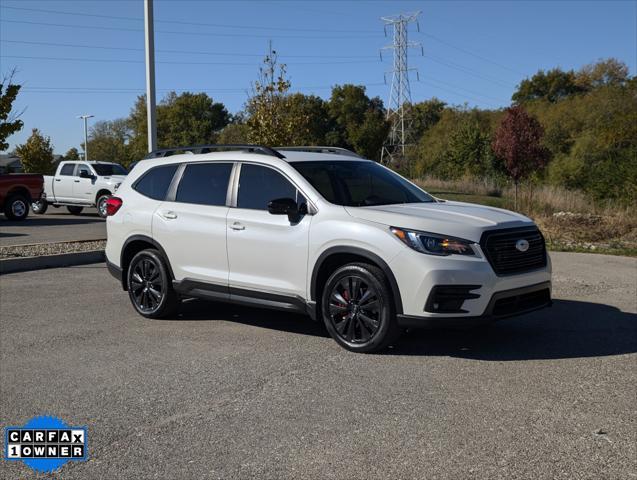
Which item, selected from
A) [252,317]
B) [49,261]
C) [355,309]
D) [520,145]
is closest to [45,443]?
[355,309]

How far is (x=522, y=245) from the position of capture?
612 cm

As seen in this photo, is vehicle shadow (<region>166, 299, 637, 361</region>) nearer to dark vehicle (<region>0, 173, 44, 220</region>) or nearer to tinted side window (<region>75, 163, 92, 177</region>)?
dark vehicle (<region>0, 173, 44, 220</region>)

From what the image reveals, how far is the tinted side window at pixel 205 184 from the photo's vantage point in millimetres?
7262

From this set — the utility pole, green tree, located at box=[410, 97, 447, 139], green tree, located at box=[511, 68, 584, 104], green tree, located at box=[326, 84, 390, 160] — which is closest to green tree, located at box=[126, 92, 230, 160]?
green tree, located at box=[326, 84, 390, 160]

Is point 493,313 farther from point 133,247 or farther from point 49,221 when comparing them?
point 49,221

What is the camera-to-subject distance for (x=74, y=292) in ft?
31.0

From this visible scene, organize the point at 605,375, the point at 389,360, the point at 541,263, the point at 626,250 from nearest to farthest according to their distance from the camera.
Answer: the point at 605,375 → the point at 389,360 → the point at 541,263 → the point at 626,250

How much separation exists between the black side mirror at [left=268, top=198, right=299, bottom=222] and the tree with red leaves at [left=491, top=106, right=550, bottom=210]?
1197 inches

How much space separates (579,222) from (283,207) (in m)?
11.5

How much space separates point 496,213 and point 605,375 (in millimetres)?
1800

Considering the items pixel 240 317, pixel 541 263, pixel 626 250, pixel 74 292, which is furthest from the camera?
pixel 626 250

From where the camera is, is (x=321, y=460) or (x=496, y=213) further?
(x=496, y=213)

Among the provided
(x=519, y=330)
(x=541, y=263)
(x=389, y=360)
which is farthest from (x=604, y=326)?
(x=389, y=360)

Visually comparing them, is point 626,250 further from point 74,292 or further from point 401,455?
point 401,455
